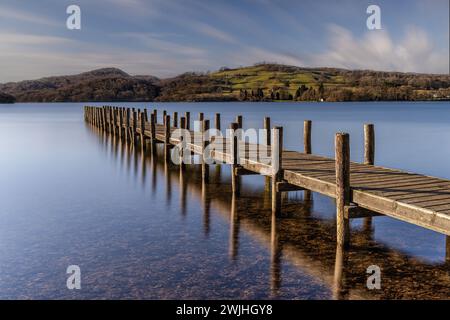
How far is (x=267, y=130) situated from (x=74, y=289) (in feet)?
38.9

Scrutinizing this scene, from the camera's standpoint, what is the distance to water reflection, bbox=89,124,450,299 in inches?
324

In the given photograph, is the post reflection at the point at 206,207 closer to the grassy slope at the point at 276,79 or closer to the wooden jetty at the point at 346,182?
the wooden jetty at the point at 346,182

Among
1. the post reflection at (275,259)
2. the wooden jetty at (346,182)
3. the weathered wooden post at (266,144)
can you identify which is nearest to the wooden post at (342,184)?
the wooden jetty at (346,182)

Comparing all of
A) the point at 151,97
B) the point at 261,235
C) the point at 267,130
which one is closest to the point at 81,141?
the point at 267,130

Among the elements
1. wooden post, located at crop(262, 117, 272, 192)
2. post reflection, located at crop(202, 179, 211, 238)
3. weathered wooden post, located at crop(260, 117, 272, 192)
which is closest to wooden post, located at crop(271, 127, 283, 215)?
post reflection, located at crop(202, 179, 211, 238)

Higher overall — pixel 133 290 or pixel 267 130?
pixel 267 130

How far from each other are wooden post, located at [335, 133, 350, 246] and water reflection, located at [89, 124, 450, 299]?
407 millimetres

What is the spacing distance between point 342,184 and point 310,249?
60.3 inches

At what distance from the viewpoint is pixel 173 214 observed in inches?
551

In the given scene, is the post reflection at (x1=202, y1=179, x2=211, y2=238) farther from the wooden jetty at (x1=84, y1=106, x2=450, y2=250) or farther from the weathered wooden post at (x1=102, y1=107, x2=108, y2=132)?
the weathered wooden post at (x1=102, y1=107, x2=108, y2=132)

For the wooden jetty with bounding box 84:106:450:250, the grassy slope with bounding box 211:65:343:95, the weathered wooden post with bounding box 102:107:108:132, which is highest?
the grassy slope with bounding box 211:65:343:95
